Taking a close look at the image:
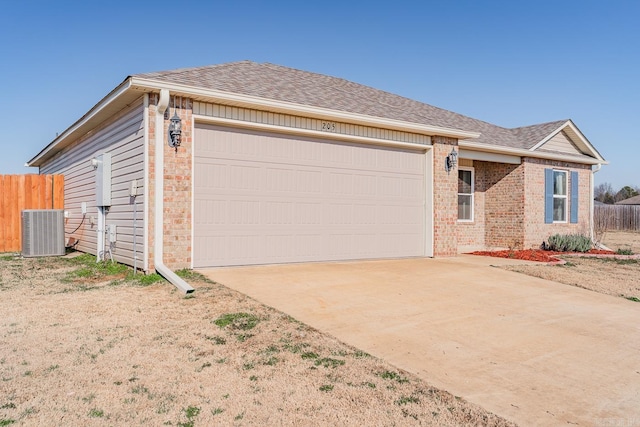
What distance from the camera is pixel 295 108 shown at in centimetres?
873

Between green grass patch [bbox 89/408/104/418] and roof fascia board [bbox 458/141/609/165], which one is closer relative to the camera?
green grass patch [bbox 89/408/104/418]

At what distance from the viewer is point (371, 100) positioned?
38.0 ft

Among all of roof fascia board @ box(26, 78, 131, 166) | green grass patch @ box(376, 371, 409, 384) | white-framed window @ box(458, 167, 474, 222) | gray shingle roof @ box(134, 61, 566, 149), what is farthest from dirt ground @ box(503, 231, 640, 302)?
roof fascia board @ box(26, 78, 131, 166)

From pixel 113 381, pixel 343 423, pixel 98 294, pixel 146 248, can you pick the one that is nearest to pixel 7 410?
pixel 113 381

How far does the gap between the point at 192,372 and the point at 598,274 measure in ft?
30.3

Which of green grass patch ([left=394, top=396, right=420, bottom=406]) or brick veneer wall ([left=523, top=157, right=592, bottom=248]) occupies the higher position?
brick veneer wall ([left=523, top=157, right=592, bottom=248])

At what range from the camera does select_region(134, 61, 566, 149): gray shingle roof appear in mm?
8484

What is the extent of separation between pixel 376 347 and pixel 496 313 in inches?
89.9

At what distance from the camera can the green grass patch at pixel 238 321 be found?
15.9 feet

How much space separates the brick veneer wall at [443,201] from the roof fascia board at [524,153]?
1.16m

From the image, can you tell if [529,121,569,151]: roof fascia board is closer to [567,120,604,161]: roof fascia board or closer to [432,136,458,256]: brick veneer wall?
[567,120,604,161]: roof fascia board

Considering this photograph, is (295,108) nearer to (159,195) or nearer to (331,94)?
(331,94)

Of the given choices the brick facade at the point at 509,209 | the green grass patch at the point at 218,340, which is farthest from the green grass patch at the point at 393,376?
the brick facade at the point at 509,209

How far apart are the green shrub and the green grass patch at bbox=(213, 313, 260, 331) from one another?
40.3 feet
